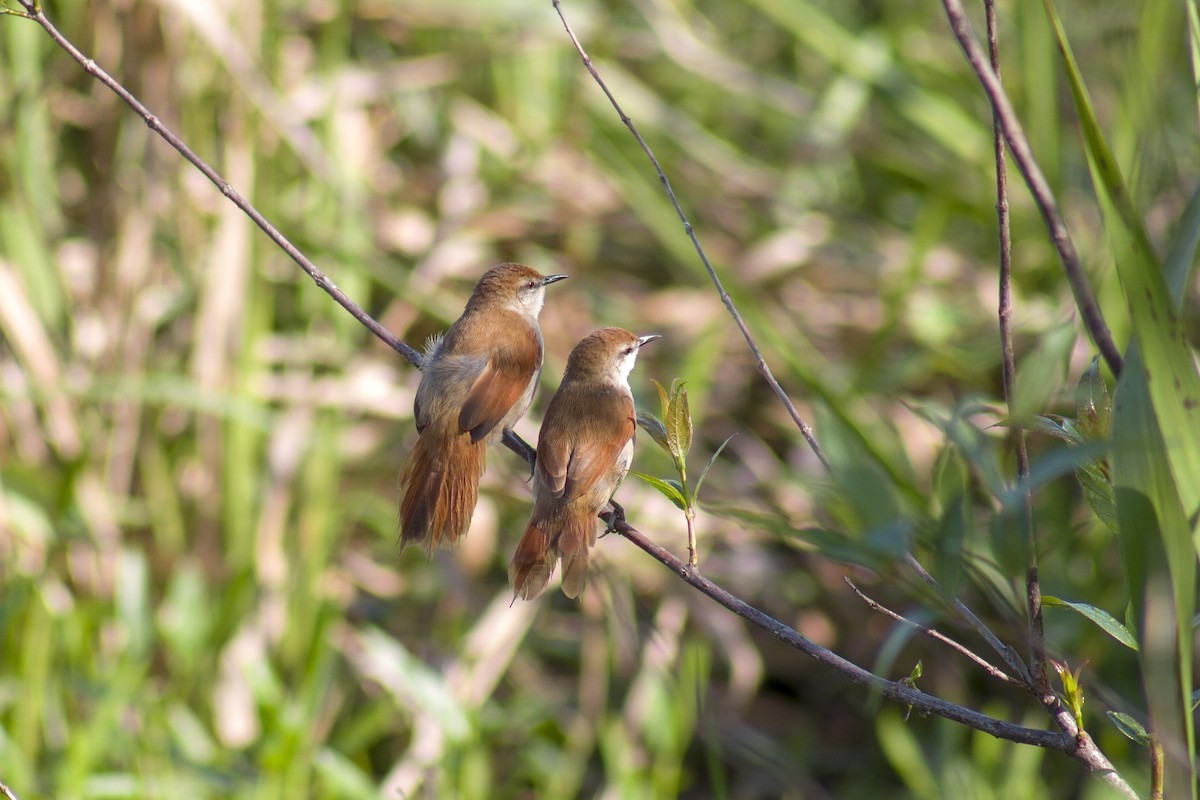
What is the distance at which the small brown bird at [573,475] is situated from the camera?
1.86 meters

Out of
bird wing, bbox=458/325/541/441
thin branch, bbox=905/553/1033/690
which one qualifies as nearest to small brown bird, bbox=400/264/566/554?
bird wing, bbox=458/325/541/441

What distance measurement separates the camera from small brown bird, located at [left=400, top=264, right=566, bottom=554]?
1939 mm

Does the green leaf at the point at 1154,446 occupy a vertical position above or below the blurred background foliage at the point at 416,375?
above

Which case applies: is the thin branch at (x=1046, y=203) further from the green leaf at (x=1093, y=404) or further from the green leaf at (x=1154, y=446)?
the green leaf at (x=1093, y=404)

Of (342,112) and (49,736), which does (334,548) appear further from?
(342,112)

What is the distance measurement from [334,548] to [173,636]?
2.16 ft

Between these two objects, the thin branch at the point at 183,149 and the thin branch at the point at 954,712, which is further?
the thin branch at the point at 183,149

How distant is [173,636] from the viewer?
3.45 metres

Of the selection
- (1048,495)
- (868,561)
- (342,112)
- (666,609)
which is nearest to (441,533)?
(868,561)

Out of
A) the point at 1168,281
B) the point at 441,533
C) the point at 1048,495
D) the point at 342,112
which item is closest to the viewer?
the point at 1168,281

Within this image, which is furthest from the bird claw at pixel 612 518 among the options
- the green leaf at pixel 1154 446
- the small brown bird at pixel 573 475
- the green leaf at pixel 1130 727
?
the green leaf at pixel 1154 446

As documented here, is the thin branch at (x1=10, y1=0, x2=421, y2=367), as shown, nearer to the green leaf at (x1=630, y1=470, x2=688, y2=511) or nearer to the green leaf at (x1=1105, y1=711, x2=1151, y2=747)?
the green leaf at (x1=630, y1=470, x2=688, y2=511)

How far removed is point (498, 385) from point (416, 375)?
1993 millimetres

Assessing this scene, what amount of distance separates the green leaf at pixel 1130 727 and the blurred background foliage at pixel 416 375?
182 cm
